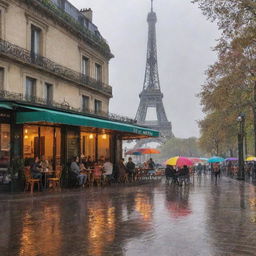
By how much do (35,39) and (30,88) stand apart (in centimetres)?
289

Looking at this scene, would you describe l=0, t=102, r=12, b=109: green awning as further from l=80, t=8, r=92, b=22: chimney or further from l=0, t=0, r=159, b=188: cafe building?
l=80, t=8, r=92, b=22: chimney

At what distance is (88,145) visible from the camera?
2378 cm

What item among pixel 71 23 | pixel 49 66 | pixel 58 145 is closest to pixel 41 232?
pixel 58 145

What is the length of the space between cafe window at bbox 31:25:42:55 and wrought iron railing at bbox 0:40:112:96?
510 mm

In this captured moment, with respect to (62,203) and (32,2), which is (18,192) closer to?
(62,203)

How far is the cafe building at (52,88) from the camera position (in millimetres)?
16234

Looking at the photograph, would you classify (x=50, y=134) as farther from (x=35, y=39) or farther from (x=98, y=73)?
(x=98, y=73)

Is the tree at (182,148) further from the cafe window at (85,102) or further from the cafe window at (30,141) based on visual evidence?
the cafe window at (30,141)

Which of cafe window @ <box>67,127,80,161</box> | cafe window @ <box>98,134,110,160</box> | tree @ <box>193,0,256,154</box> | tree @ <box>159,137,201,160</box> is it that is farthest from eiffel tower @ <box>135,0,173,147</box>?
cafe window @ <box>67,127,80,161</box>

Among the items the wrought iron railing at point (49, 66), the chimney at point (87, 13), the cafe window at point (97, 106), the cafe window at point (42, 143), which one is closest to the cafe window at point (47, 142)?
the cafe window at point (42, 143)

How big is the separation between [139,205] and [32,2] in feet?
46.5

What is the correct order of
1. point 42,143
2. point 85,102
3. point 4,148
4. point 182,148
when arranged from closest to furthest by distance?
point 4,148, point 42,143, point 85,102, point 182,148

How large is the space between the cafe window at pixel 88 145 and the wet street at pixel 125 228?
32.8 feet

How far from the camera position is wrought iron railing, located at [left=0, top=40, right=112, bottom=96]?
19577 mm
